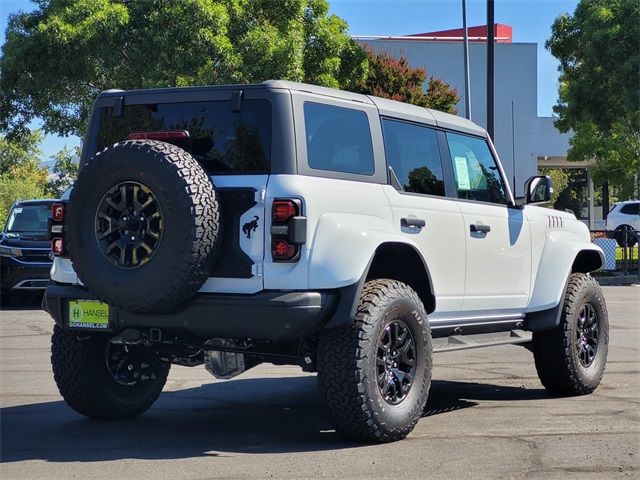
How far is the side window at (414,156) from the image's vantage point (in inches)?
261

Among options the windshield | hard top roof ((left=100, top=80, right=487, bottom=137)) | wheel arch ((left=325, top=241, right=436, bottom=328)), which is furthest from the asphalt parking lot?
the windshield

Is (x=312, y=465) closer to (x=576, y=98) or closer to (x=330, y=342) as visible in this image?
(x=330, y=342)

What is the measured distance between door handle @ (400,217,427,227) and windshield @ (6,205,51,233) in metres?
12.1

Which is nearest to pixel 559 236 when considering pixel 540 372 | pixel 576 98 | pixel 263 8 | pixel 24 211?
pixel 540 372

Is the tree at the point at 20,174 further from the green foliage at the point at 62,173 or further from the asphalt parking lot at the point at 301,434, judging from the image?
the asphalt parking lot at the point at 301,434

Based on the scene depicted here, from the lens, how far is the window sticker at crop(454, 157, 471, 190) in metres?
7.33

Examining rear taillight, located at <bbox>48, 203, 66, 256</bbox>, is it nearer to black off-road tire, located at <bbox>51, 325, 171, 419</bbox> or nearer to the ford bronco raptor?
the ford bronco raptor

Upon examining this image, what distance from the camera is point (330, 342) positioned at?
5.79 m

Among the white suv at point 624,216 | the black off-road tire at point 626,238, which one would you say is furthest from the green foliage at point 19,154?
the black off-road tire at point 626,238

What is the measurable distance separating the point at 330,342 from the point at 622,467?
1689 mm

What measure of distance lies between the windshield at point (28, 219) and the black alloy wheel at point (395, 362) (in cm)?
1231

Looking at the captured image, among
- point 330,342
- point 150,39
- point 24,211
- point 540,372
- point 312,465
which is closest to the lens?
point 312,465

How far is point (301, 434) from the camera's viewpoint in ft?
20.9

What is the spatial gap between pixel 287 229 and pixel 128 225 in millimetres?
895
